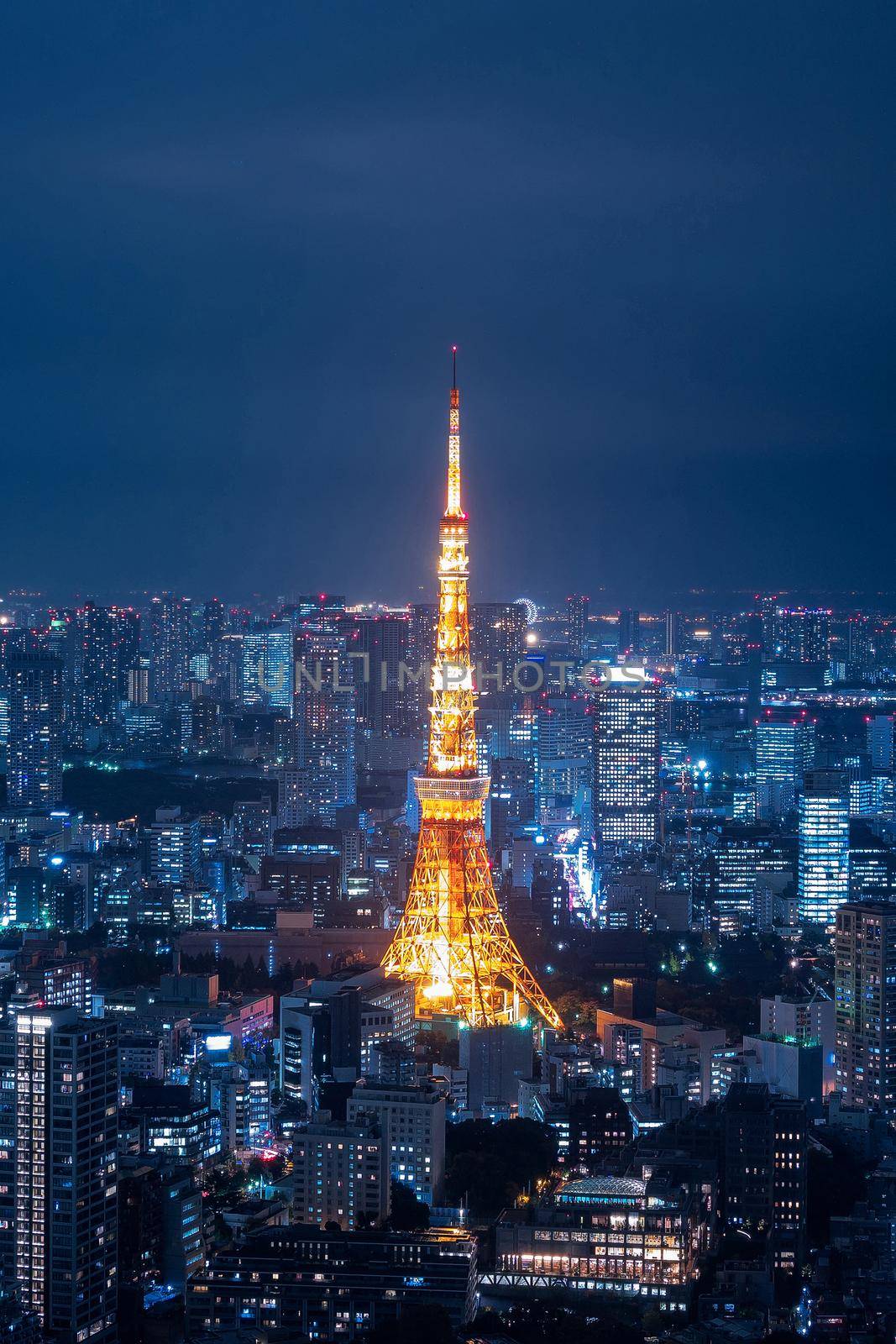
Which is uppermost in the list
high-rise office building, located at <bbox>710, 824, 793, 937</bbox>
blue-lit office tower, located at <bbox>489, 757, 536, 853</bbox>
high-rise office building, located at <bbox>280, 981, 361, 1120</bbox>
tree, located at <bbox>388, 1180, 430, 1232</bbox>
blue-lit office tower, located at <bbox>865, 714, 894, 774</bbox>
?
blue-lit office tower, located at <bbox>865, 714, 894, 774</bbox>

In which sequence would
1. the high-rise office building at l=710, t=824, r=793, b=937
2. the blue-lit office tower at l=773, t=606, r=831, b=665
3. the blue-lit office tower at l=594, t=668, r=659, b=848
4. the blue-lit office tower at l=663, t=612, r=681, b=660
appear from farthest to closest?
the blue-lit office tower at l=663, t=612, r=681, b=660 < the blue-lit office tower at l=773, t=606, r=831, b=665 < the blue-lit office tower at l=594, t=668, r=659, b=848 < the high-rise office building at l=710, t=824, r=793, b=937

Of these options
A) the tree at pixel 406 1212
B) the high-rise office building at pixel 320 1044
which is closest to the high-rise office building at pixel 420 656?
the high-rise office building at pixel 320 1044

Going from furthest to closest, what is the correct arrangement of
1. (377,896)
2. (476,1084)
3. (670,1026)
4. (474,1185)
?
(377,896) → (670,1026) → (476,1084) → (474,1185)

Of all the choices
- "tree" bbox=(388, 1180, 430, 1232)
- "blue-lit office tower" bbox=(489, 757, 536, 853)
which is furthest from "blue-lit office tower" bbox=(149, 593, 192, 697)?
"tree" bbox=(388, 1180, 430, 1232)

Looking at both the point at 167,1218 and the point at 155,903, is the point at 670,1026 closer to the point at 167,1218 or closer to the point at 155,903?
the point at 167,1218

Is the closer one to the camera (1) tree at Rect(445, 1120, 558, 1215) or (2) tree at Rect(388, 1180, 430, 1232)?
(2) tree at Rect(388, 1180, 430, 1232)

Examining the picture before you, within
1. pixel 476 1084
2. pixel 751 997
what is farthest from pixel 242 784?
pixel 476 1084

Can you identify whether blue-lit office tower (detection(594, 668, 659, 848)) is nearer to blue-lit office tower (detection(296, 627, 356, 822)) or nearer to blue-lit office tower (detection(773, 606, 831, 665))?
blue-lit office tower (detection(773, 606, 831, 665))

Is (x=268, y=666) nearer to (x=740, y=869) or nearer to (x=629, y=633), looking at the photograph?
(x=629, y=633)
